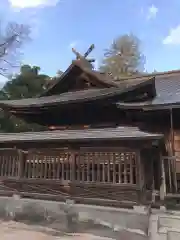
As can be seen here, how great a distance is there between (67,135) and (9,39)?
1762 cm

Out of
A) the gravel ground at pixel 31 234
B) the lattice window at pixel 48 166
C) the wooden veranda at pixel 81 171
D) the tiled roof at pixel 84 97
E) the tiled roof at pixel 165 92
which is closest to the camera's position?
the gravel ground at pixel 31 234

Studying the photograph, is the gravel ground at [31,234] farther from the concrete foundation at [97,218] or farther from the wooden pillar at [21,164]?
the wooden pillar at [21,164]

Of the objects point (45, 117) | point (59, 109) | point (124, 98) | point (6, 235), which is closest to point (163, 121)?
point (124, 98)

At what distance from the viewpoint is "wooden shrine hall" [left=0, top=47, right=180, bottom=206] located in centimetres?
732

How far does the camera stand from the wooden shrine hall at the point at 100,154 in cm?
732

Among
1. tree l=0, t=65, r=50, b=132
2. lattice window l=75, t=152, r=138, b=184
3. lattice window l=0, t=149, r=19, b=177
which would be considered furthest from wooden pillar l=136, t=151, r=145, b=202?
tree l=0, t=65, r=50, b=132

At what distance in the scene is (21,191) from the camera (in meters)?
8.73

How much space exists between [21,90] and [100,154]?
1671 centimetres

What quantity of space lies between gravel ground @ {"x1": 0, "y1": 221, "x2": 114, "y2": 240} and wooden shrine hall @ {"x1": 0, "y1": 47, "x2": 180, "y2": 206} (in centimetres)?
100

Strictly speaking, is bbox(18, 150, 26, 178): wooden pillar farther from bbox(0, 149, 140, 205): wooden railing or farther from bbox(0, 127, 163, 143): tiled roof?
bbox(0, 127, 163, 143): tiled roof

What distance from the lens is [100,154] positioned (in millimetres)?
7734

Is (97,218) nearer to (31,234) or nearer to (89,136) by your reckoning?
(31,234)

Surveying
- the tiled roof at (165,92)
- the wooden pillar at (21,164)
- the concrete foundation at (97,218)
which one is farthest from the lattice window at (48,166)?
the tiled roof at (165,92)

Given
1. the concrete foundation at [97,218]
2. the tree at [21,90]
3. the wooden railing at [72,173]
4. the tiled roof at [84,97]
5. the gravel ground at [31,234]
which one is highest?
the tree at [21,90]
